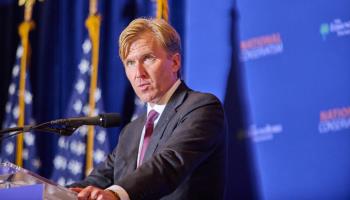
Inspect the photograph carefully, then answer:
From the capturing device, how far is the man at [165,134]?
174cm

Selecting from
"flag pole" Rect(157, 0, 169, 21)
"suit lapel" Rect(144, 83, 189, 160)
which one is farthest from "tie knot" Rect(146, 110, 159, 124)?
"flag pole" Rect(157, 0, 169, 21)

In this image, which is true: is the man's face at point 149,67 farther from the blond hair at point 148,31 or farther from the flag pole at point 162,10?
the flag pole at point 162,10

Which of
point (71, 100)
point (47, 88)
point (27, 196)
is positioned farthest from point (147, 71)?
point (47, 88)

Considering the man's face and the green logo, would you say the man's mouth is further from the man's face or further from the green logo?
the green logo

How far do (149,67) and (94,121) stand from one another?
48 cm

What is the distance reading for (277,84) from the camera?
111 inches

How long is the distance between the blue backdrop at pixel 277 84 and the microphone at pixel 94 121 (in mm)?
1150

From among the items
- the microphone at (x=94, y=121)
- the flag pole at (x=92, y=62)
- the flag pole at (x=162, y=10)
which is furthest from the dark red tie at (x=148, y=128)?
the flag pole at (x=92, y=62)

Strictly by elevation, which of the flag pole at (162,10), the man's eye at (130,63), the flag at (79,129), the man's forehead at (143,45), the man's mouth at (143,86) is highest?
the flag pole at (162,10)

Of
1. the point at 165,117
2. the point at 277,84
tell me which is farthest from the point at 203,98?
the point at 277,84

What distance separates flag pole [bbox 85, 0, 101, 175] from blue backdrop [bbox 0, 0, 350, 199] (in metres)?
0.74

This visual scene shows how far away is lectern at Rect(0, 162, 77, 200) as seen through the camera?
4.20 ft

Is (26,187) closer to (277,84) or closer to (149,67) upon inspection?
(149,67)

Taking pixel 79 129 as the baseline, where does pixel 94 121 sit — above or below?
above
